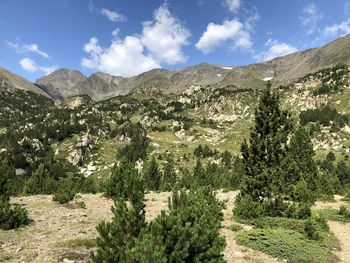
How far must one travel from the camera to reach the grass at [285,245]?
16.3 m

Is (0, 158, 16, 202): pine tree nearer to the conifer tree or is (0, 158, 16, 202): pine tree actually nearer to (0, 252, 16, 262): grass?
(0, 252, 16, 262): grass

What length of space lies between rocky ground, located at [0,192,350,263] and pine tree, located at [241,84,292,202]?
314cm

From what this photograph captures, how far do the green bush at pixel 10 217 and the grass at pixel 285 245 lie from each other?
11641 mm

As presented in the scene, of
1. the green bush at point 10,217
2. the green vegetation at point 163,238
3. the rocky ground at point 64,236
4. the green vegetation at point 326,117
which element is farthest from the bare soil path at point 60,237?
the green vegetation at point 326,117

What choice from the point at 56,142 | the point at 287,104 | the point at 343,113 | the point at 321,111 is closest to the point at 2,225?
the point at 56,142

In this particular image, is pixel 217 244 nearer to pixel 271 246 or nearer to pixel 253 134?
pixel 271 246

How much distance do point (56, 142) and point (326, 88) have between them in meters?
143

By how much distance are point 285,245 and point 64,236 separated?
11.1 m

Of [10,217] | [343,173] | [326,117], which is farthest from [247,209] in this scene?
[326,117]

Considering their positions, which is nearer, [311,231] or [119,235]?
[119,235]

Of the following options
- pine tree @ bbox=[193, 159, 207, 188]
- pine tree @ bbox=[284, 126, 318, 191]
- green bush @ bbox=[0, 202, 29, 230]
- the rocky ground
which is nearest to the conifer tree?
pine tree @ bbox=[193, 159, 207, 188]

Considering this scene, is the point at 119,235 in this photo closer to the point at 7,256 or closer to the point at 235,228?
the point at 7,256

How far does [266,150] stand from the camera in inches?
1014

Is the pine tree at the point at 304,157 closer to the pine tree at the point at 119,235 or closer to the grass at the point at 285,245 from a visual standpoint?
the grass at the point at 285,245
